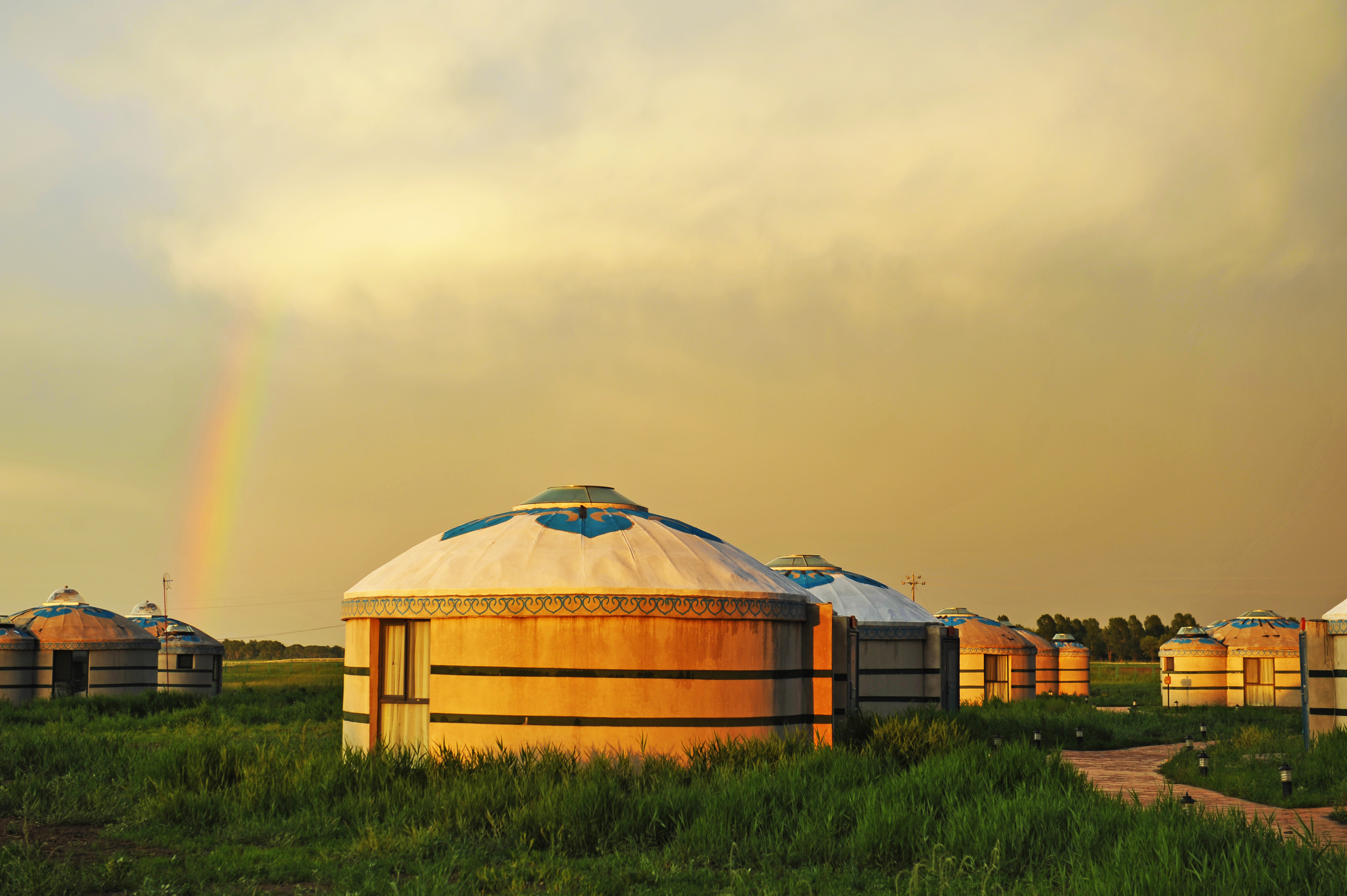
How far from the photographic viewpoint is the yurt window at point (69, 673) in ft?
111

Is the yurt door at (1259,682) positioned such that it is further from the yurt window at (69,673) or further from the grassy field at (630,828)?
the yurt window at (69,673)

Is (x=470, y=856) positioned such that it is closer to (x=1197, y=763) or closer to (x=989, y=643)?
(x=1197, y=763)

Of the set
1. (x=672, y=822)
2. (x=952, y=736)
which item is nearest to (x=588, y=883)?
(x=672, y=822)

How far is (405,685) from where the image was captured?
1383 centimetres

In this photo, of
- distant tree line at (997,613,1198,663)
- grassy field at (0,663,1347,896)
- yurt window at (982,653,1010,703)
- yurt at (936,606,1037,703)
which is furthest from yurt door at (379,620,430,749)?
distant tree line at (997,613,1198,663)

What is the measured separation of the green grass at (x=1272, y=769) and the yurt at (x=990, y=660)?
14.7 metres

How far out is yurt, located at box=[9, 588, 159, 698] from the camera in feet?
112

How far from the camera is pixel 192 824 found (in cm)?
1079

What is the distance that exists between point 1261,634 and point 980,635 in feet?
30.7

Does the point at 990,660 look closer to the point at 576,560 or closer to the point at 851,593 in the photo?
the point at 851,593

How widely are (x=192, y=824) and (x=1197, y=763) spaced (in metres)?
14.2

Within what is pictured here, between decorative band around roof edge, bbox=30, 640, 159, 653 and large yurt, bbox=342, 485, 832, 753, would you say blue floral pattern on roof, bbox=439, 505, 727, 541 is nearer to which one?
large yurt, bbox=342, 485, 832, 753

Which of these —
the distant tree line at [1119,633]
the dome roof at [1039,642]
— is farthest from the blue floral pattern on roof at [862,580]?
the distant tree line at [1119,633]

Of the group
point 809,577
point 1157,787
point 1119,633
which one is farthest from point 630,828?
point 1119,633
